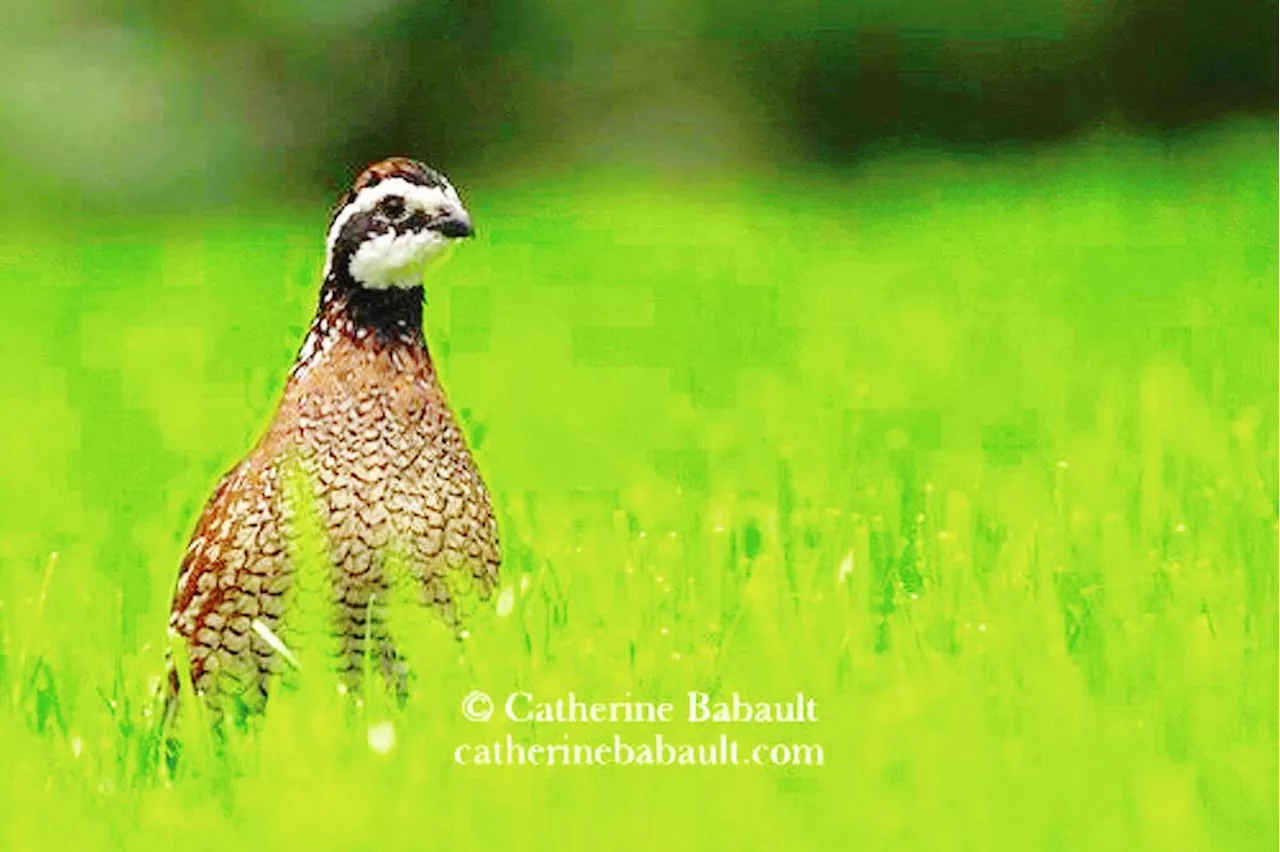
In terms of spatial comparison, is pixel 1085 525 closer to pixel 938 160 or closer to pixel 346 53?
pixel 938 160

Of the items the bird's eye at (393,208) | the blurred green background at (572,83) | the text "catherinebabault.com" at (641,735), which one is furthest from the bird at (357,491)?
the blurred green background at (572,83)

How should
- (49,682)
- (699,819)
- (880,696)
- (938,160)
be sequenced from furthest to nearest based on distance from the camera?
(938,160) → (49,682) → (880,696) → (699,819)

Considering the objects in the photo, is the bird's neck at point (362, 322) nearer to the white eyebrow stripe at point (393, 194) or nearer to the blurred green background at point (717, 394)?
the white eyebrow stripe at point (393, 194)

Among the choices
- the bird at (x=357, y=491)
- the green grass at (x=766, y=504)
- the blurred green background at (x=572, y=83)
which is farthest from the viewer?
the blurred green background at (x=572, y=83)

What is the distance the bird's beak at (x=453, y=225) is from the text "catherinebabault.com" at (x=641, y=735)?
716 mm

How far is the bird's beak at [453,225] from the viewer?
181 inches

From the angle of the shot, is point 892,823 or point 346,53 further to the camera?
point 346,53

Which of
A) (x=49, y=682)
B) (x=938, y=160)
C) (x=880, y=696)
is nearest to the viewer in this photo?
(x=880, y=696)

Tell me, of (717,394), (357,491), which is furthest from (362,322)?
(717,394)

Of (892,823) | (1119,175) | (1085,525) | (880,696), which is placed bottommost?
(892,823)

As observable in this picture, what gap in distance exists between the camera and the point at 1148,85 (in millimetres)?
11297

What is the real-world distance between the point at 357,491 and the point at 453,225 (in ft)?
1.47

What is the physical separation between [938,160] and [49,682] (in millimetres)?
6638

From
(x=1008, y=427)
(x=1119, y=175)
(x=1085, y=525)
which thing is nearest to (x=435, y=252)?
(x=1085, y=525)
